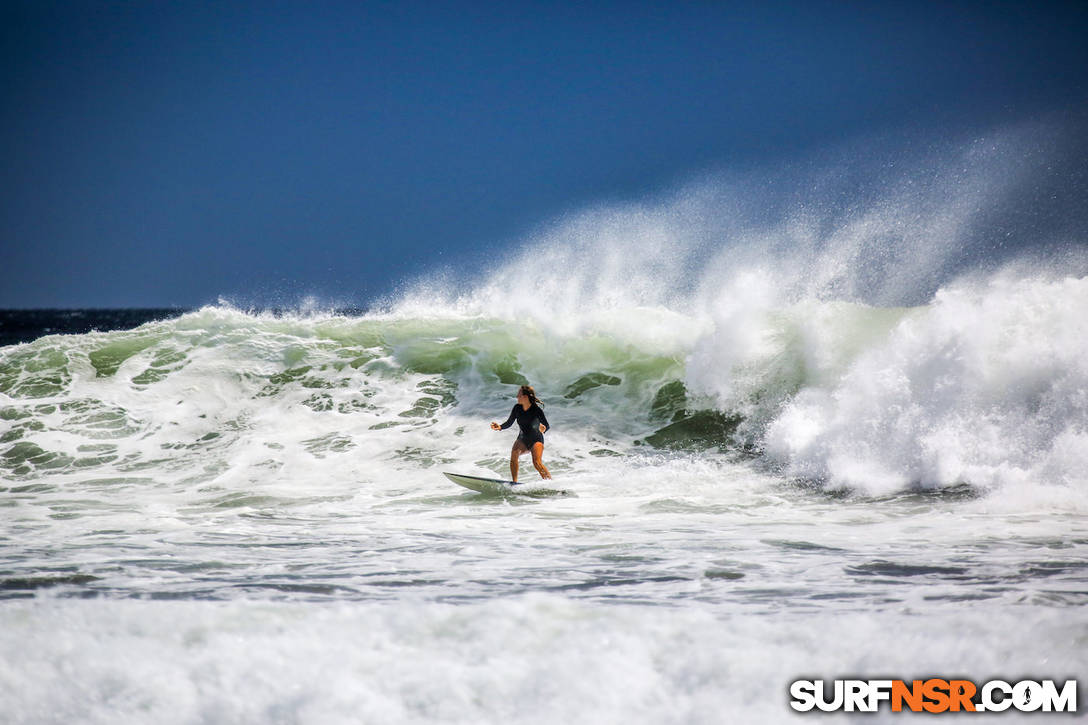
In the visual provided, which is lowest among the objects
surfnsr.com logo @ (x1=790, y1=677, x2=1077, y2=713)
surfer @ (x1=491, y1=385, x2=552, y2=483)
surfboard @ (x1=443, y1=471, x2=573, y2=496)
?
surfboard @ (x1=443, y1=471, x2=573, y2=496)

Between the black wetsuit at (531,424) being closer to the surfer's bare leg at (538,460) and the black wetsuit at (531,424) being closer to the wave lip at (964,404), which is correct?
the surfer's bare leg at (538,460)

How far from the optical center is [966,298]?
11055 millimetres

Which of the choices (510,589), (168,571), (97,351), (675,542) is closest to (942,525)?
(675,542)

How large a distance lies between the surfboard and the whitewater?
13cm

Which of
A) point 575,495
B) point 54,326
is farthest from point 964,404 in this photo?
point 54,326

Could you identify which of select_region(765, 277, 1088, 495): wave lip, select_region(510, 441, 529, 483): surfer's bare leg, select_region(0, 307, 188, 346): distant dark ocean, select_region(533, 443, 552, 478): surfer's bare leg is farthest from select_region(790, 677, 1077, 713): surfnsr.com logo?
select_region(0, 307, 188, 346): distant dark ocean

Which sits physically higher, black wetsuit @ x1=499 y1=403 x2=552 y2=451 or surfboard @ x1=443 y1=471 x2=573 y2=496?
black wetsuit @ x1=499 y1=403 x2=552 y2=451

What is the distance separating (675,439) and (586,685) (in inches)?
347

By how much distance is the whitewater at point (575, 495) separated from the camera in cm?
389

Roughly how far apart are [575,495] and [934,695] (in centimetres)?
602

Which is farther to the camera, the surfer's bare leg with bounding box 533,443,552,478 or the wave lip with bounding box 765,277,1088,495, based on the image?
the surfer's bare leg with bounding box 533,443,552,478

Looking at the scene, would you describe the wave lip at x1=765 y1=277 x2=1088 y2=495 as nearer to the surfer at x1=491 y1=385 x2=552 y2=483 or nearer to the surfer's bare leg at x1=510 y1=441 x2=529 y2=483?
the surfer at x1=491 y1=385 x2=552 y2=483

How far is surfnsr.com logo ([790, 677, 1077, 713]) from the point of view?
347cm

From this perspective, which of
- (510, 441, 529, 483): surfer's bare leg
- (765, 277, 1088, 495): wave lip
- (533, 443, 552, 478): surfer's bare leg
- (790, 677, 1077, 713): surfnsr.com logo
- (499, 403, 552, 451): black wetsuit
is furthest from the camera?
(499, 403, 552, 451): black wetsuit
